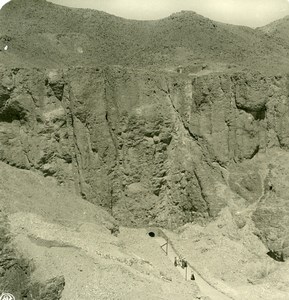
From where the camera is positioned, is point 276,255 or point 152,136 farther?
point 152,136

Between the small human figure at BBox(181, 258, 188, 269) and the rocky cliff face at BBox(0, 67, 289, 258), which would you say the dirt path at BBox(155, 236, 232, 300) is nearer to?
the small human figure at BBox(181, 258, 188, 269)

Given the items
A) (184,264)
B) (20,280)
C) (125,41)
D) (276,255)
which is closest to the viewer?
(20,280)

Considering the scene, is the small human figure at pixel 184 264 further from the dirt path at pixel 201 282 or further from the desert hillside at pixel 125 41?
the desert hillside at pixel 125 41

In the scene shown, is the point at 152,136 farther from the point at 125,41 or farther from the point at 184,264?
the point at 125,41

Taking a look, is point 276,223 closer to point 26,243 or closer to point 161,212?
point 161,212

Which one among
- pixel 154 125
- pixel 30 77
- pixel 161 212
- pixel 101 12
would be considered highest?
pixel 101 12

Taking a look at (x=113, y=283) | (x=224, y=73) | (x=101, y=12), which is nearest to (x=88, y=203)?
(x=113, y=283)

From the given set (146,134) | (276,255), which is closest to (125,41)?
(146,134)
